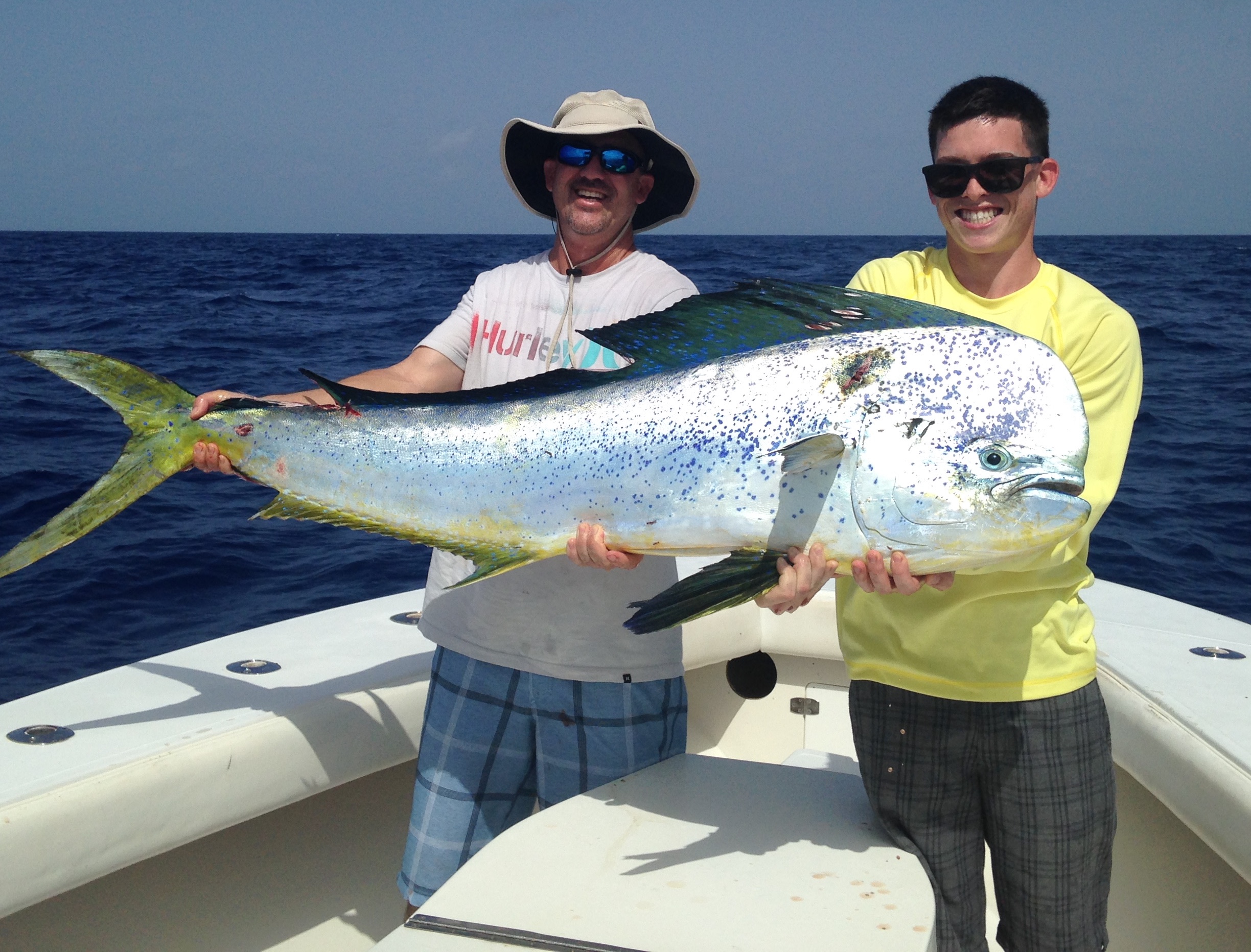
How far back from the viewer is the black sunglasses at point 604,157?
2475 mm

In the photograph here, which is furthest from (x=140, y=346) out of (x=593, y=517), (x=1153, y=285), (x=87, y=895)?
(x=1153, y=285)

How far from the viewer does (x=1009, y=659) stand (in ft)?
6.57

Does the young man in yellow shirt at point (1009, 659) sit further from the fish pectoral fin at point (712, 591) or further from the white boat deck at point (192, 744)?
the white boat deck at point (192, 744)

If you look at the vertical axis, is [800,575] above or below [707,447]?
below

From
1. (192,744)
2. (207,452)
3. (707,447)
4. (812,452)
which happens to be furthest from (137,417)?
(812,452)

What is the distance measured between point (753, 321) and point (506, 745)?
1193 mm

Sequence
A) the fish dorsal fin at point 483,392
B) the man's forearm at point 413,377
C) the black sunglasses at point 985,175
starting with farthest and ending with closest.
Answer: the man's forearm at point 413,377
the fish dorsal fin at point 483,392
the black sunglasses at point 985,175

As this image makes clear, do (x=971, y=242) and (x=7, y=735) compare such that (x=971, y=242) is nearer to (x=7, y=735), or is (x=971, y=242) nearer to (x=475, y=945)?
(x=475, y=945)

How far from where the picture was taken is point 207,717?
101 inches

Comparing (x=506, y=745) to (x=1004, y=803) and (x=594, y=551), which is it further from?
(x=1004, y=803)

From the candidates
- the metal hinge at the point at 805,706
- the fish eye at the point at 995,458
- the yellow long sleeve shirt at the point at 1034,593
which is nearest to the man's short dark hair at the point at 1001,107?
the yellow long sleeve shirt at the point at 1034,593

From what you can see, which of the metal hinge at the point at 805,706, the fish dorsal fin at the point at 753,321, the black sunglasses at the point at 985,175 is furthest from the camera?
the metal hinge at the point at 805,706

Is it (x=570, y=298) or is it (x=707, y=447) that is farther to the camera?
(x=570, y=298)

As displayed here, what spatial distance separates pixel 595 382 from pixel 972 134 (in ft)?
2.78
